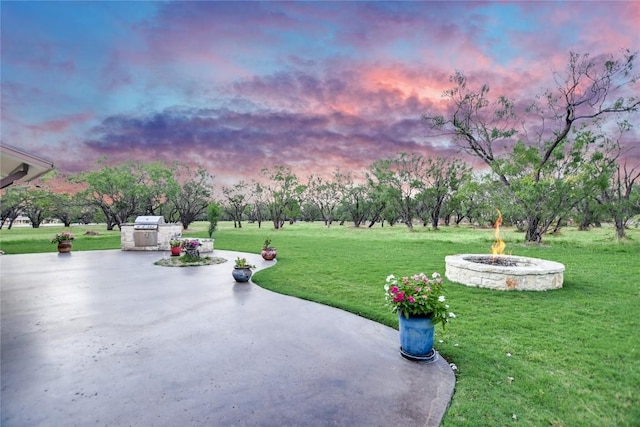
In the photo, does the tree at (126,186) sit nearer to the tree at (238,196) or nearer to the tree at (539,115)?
the tree at (238,196)

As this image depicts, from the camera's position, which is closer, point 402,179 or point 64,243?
point 64,243

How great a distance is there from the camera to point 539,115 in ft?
64.7

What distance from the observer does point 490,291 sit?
756cm

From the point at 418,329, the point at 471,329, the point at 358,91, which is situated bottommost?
the point at 471,329

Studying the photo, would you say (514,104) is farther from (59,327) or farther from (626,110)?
(59,327)

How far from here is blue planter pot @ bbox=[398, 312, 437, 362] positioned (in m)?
3.92

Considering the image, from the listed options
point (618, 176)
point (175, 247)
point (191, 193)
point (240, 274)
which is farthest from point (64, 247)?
point (618, 176)

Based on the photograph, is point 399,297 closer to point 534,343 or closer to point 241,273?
point 534,343

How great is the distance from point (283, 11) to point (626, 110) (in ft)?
65.5

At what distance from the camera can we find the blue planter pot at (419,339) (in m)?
3.92

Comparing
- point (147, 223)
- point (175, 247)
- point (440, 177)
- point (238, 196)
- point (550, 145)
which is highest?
point (440, 177)

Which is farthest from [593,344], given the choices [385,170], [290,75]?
[385,170]

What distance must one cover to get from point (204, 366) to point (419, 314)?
280cm

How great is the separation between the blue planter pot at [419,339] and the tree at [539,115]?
18648 millimetres
